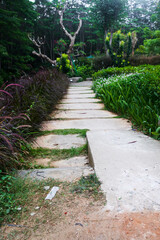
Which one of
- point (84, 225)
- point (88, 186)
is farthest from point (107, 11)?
point (84, 225)

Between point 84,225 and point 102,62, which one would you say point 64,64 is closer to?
point 102,62

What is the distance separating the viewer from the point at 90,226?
739 mm

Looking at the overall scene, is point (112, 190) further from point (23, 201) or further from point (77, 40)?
point (77, 40)

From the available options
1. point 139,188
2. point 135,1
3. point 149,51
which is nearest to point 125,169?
point 139,188

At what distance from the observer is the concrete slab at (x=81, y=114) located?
114 inches

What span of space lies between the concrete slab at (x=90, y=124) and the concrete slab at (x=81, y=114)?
8.7 inches

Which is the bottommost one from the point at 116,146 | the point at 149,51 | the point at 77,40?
the point at 116,146

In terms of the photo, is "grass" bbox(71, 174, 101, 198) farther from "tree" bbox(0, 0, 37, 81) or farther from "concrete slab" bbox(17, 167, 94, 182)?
"tree" bbox(0, 0, 37, 81)

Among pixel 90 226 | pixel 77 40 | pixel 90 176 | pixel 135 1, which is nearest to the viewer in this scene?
pixel 90 226

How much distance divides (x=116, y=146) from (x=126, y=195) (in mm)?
641

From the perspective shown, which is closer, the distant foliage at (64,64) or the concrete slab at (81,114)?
the concrete slab at (81,114)

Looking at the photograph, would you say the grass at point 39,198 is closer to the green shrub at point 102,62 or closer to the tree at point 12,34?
the tree at point 12,34

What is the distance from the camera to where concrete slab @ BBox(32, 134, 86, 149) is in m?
1.81

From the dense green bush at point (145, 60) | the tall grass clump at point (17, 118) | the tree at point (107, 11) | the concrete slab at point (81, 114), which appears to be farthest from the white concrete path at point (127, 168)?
the tree at point (107, 11)
